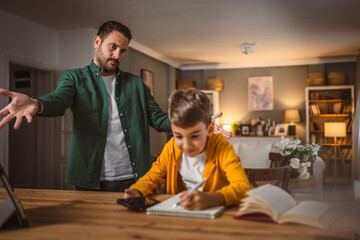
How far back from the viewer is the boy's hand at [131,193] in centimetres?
132

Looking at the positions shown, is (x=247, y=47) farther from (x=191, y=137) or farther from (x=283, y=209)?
(x=283, y=209)

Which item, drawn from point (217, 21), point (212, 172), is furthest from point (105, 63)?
point (217, 21)

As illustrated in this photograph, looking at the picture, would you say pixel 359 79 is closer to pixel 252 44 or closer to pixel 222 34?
pixel 252 44

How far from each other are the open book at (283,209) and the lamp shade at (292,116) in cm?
657

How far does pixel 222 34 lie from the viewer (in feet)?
17.8

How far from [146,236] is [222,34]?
4.83 m

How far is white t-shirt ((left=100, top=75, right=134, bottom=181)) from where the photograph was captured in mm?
1941

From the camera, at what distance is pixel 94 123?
6.30 feet

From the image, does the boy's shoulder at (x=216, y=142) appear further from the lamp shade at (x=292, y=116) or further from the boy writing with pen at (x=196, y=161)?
the lamp shade at (x=292, y=116)

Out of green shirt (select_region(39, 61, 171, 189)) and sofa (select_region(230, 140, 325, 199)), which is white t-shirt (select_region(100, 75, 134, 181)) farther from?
sofa (select_region(230, 140, 325, 199))

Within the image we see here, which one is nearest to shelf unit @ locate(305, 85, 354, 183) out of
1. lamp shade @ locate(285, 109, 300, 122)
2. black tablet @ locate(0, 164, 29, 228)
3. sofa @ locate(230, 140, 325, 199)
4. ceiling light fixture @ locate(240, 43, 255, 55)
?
lamp shade @ locate(285, 109, 300, 122)

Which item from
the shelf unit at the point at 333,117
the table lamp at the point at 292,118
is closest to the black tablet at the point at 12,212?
the shelf unit at the point at 333,117

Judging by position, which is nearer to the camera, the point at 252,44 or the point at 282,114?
the point at 252,44

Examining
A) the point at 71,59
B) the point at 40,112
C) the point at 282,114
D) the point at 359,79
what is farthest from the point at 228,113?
the point at 40,112
